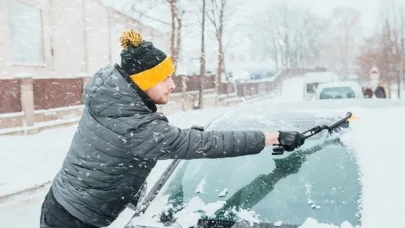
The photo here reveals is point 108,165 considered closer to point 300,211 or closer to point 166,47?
point 300,211

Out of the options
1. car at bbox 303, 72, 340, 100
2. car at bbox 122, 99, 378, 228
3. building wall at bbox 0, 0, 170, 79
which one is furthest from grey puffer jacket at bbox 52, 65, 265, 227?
car at bbox 303, 72, 340, 100

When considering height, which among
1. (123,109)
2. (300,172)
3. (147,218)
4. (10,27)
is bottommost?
(147,218)

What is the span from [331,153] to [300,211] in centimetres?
53

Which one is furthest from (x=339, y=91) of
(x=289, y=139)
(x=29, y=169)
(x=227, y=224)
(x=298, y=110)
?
(x=227, y=224)

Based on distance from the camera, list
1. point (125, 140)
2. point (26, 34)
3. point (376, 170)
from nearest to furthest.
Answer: point (125, 140), point (376, 170), point (26, 34)

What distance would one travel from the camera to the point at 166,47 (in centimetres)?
3522

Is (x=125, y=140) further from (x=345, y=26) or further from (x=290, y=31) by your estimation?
(x=345, y=26)

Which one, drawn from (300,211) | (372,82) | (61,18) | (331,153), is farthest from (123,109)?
(372,82)

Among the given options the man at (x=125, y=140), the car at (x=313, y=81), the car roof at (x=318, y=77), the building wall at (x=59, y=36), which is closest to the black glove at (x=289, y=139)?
the man at (x=125, y=140)

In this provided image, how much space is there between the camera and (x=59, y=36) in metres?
18.7

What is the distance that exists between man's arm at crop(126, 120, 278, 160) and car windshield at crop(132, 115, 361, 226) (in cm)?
35

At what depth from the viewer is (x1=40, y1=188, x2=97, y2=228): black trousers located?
7.80 ft

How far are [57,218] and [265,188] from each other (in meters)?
1.09

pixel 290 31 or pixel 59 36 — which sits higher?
pixel 290 31
